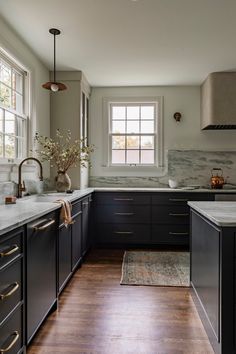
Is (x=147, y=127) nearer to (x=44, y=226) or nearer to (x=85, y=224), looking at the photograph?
(x=85, y=224)

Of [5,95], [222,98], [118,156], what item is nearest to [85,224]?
[118,156]

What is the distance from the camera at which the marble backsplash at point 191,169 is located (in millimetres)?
4859

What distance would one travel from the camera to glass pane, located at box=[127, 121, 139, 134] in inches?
201

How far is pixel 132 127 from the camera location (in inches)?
201

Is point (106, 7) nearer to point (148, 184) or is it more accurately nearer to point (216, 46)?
point (216, 46)

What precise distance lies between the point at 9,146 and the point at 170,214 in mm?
2368

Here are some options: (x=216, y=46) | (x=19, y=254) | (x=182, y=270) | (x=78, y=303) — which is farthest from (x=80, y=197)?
(x=216, y=46)

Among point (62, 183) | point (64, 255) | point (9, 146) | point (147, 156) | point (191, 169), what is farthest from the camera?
point (147, 156)

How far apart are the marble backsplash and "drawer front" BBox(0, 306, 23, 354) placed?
137 inches

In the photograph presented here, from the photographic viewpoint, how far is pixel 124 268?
353 cm

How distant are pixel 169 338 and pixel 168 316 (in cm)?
31

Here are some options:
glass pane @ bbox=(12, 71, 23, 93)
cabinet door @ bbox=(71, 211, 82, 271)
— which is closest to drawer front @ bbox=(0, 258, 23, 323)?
cabinet door @ bbox=(71, 211, 82, 271)

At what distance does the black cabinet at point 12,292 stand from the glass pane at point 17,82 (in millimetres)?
2266

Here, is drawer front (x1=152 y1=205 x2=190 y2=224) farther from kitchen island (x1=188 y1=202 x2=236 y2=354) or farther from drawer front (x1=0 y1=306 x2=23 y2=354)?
drawer front (x1=0 y1=306 x2=23 y2=354)
